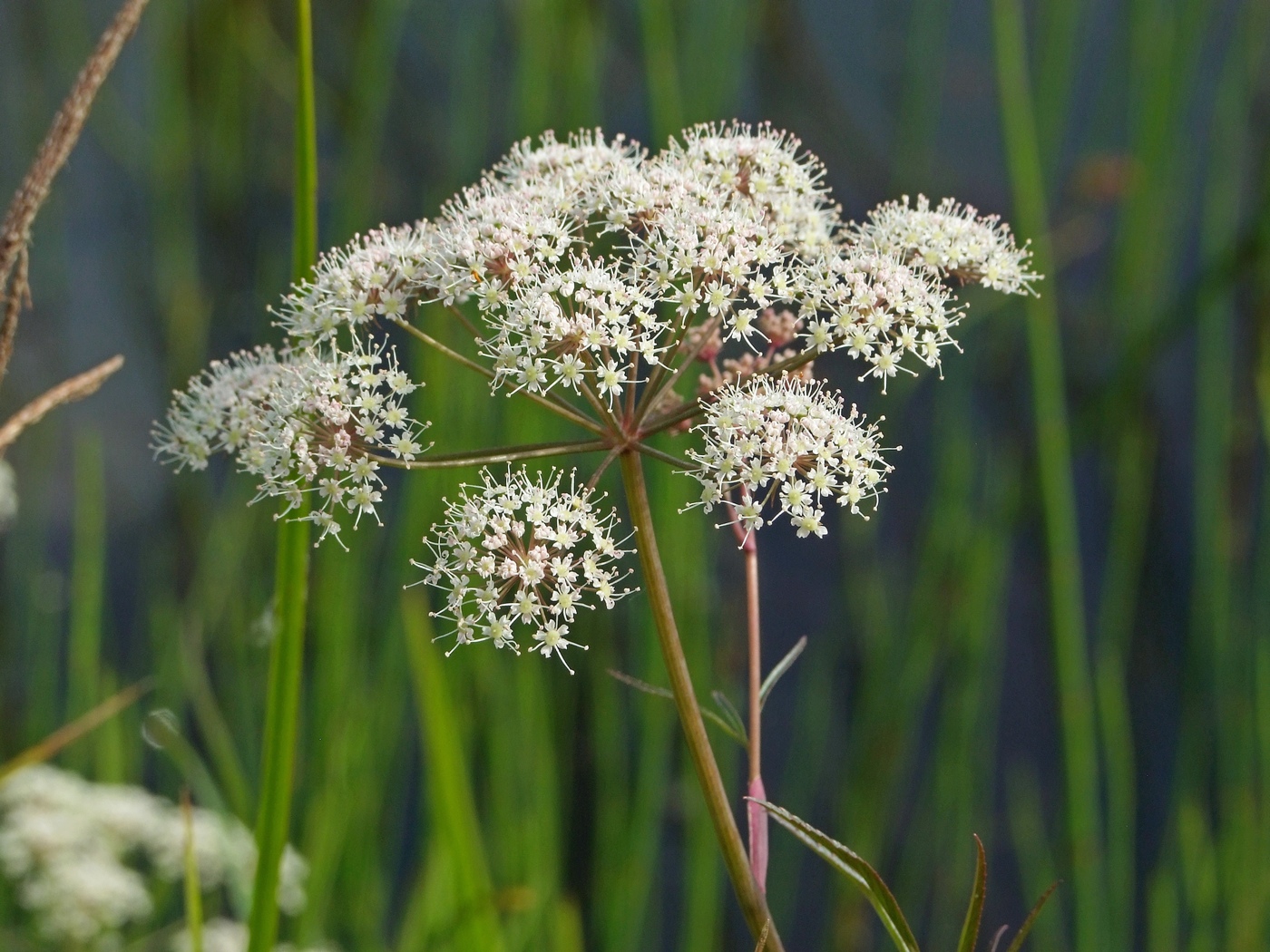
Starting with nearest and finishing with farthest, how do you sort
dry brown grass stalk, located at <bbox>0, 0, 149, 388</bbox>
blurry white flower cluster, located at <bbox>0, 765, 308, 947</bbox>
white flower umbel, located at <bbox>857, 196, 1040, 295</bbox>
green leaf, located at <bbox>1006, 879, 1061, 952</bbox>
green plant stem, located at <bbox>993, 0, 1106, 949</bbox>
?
green leaf, located at <bbox>1006, 879, 1061, 952</bbox>
dry brown grass stalk, located at <bbox>0, 0, 149, 388</bbox>
white flower umbel, located at <bbox>857, 196, 1040, 295</bbox>
green plant stem, located at <bbox>993, 0, 1106, 949</bbox>
blurry white flower cluster, located at <bbox>0, 765, 308, 947</bbox>

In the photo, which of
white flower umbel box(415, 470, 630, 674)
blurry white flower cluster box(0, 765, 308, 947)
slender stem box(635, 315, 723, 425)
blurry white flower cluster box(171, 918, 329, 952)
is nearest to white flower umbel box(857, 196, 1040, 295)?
slender stem box(635, 315, 723, 425)

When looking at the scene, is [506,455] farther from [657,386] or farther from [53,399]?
[53,399]

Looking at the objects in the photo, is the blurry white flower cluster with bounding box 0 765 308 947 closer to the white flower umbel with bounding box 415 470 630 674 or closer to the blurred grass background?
the blurred grass background

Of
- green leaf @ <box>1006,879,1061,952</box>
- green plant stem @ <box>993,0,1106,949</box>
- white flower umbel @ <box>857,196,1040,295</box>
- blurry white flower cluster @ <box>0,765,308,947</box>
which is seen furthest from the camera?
blurry white flower cluster @ <box>0,765,308,947</box>

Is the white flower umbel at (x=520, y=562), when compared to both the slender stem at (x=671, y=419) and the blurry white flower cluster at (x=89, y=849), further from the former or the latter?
the blurry white flower cluster at (x=89, y=849)

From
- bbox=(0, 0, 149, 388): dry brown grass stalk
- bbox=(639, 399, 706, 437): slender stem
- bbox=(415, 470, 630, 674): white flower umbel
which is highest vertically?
bbox=(0, 0, 149, 388): dry brown grass stalk

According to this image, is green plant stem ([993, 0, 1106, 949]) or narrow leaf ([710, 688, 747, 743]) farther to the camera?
green plant stem ([993, 0, 1106, 949])

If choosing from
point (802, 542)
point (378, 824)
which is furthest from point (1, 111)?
point (802, 542)

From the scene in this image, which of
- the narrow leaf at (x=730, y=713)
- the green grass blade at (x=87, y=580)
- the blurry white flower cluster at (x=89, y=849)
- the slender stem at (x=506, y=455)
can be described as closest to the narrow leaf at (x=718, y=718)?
the narrow leaf at (x=730, y=713)
